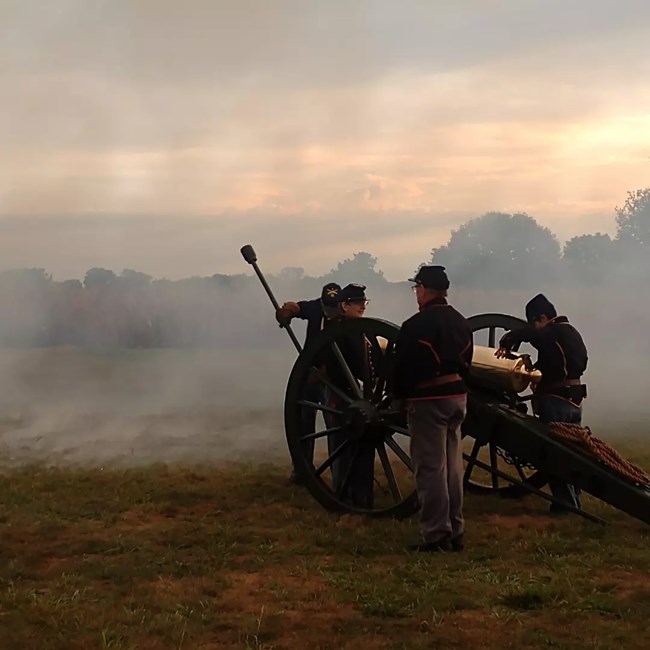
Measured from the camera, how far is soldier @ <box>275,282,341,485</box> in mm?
6129

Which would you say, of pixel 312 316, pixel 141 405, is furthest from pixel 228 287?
pixel 312 316

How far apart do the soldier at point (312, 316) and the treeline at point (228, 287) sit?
20.3 ft

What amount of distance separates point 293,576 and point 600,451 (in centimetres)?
191

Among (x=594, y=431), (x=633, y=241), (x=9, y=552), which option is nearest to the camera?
(x=9, y=552)

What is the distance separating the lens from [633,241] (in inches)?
648

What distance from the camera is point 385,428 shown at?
211 inches

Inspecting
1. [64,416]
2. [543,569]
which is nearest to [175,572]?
[543,569]

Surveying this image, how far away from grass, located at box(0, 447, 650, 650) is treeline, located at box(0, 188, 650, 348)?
253 inches

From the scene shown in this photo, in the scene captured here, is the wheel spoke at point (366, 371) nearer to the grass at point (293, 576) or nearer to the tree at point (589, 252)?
the grass at point (293, 576)

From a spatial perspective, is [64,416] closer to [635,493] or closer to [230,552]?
[230,552]

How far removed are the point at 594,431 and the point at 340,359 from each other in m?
6.03

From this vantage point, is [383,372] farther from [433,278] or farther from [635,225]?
[635,225]

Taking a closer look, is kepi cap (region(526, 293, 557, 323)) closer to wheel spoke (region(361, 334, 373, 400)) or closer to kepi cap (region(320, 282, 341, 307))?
wheel spoke (region(361, 334, 373, 400))

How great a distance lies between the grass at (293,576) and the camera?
11.5 ft
